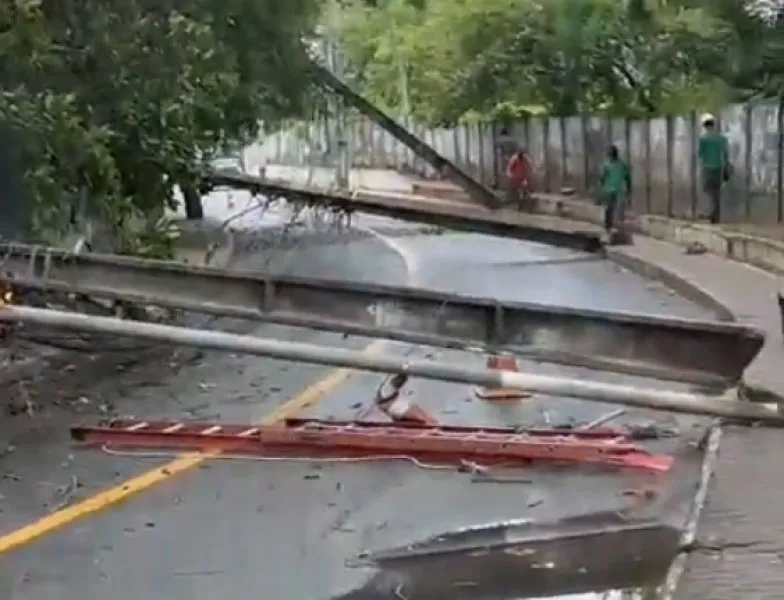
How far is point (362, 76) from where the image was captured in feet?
245

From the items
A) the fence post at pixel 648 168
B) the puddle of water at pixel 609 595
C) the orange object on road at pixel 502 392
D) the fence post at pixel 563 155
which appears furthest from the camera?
the fence post at pixel 563 155

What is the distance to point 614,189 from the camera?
3167 centimetres

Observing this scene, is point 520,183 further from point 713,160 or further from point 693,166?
point 713,160

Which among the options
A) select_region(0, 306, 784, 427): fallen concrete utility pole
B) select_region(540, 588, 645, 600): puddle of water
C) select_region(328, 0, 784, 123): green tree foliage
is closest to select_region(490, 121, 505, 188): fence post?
select_region(328, 0, 784, 123): green tree foliage

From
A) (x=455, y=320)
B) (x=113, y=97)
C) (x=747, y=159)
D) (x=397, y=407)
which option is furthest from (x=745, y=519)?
(x=747, y=159)

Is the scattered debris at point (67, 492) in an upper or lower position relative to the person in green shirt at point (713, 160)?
lower

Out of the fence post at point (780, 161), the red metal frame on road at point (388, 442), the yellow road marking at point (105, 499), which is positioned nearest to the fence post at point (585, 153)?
the fence post at point (780, 161)

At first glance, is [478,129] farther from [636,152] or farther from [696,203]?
[696,203]

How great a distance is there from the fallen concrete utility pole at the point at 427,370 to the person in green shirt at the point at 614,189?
20.8m

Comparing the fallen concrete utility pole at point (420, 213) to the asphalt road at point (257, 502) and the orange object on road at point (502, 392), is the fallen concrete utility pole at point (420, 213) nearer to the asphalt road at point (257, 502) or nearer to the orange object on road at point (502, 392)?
the asphalt road at point (257, 502)

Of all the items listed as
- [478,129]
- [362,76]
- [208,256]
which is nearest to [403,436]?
[208,256]

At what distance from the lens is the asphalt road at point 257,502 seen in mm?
8180

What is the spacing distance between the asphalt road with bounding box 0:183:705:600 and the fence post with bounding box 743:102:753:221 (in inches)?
503

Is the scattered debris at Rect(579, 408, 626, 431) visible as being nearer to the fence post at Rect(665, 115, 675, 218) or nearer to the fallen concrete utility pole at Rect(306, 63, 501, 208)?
the fence post at Rect(665, 115, 675, 218)
